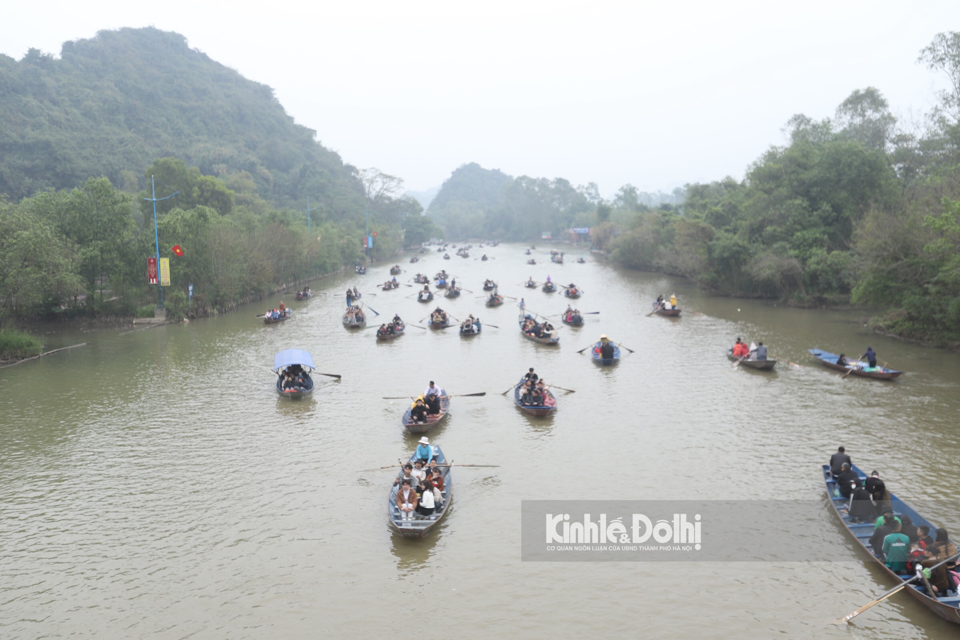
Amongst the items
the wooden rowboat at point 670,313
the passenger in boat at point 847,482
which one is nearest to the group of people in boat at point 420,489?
the passenger in boat at point 847,482

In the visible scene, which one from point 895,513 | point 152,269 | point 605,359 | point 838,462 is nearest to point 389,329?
point 605,359

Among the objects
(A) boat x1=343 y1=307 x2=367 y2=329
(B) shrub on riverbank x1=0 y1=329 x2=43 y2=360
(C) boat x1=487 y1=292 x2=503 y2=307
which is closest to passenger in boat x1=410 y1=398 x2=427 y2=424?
(A) boat x1=343 y1=307 x2=367 y2=329

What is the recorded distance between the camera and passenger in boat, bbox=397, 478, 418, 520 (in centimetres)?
1376

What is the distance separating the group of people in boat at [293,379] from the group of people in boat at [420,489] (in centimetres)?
958

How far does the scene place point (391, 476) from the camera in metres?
16.9

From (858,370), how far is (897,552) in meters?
15.2

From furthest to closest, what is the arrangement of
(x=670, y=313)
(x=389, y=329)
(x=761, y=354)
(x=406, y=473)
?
(x=670, y=313)
(x=389, y=329)
(x=761, y=354)
(x=406, y=473)

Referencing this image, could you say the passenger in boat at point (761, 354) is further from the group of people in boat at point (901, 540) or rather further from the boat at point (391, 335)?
the boat at point (391, 335)

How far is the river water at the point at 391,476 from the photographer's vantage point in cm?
1130

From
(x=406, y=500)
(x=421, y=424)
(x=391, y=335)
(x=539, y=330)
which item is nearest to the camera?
(x=406, y=500)

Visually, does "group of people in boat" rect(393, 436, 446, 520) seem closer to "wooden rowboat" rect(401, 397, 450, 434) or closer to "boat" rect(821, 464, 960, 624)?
"wooden rowboat" rect(401, 397, 450, 434)

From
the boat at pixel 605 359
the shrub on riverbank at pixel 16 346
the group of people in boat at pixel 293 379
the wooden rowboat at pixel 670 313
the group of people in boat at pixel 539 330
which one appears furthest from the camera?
the wooden rowboat at pixel 670 313

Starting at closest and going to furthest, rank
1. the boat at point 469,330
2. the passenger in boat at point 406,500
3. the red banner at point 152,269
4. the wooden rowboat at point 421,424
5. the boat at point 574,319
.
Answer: the passenger in boat at point 406,500 < the wooden rowboat at point 421,424 < the boat at point 469,330 < the red banner at point 152,269 < the boat at point 574,319

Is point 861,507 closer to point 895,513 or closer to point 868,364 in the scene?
point 895,513
